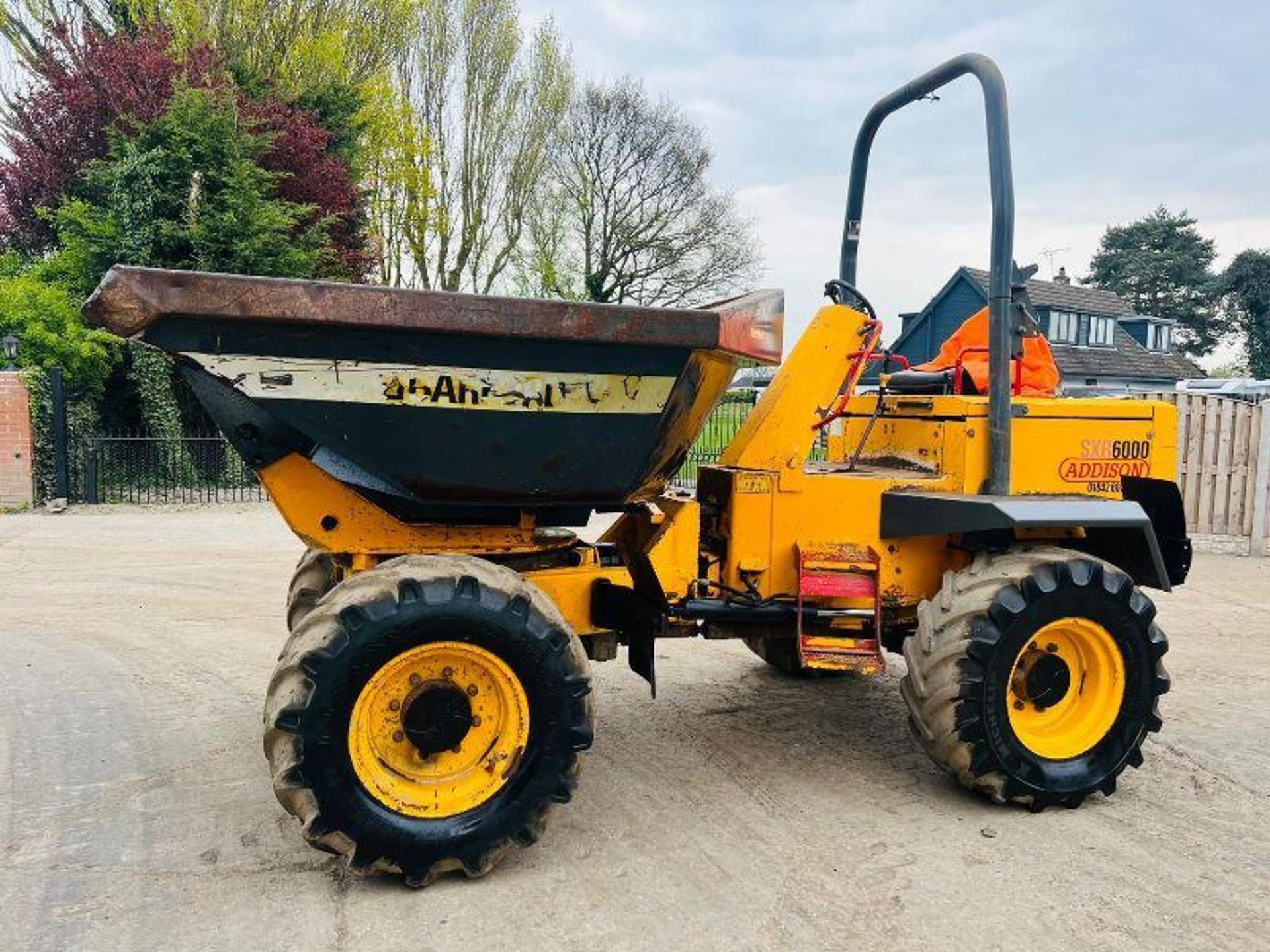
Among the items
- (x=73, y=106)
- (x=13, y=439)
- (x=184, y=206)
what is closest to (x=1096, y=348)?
(x=184, y=206)

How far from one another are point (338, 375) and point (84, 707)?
2931 millimetres

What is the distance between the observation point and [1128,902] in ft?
10.5

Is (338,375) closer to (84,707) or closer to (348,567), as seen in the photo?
(348,567)

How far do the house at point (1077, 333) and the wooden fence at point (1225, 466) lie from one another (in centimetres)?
1826

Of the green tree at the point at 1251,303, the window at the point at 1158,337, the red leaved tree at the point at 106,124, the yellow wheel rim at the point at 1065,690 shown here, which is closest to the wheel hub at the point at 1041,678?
the yellow wheel rim at the point at 1065,690

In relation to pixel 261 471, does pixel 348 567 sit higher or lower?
lower

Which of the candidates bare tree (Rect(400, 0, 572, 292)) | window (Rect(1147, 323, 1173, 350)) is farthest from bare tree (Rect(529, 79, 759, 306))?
window (Rect(1147, 323, 1173, 350))

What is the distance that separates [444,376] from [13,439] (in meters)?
12.0

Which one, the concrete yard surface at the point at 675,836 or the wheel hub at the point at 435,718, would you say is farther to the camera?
the wheel hub at the point at 435,718

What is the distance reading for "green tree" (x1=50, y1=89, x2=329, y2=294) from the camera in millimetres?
14422

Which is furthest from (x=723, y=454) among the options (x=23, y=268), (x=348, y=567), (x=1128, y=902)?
(x=23, y=268)

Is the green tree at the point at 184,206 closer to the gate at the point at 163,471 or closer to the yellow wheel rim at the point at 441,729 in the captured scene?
the gate at the point at 163,471

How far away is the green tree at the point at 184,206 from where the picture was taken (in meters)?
14.4

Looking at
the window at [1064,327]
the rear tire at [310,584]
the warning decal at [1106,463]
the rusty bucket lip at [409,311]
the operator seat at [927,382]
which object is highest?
the window at [1064,327]
